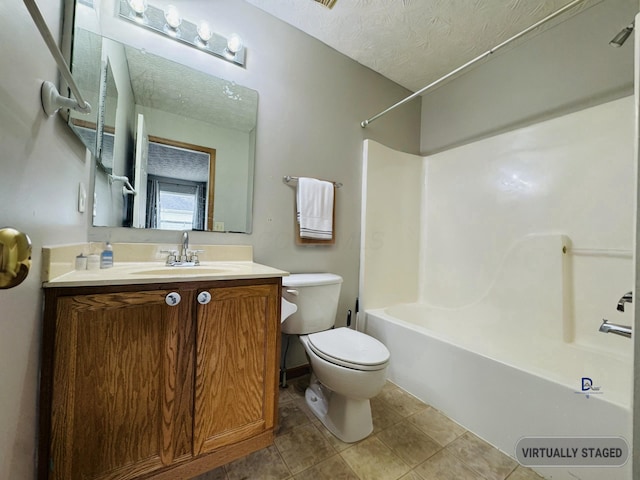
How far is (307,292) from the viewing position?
4.70ft

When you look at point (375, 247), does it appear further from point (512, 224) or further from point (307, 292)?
point (512, 224)

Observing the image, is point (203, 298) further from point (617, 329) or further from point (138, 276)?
point (617, 329)

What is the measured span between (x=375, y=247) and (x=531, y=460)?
4.55 feet

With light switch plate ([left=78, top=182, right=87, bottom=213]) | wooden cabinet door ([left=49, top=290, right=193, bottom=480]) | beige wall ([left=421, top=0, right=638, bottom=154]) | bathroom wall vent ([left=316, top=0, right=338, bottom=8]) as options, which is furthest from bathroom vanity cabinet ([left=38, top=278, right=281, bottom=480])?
beige wall ([left=421, top=0, right=638, bottom=154])

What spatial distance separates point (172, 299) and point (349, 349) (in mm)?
835

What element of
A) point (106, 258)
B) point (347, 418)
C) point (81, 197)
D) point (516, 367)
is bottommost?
point (347, 418)

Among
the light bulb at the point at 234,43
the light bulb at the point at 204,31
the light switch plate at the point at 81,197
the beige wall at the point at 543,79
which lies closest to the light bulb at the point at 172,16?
the light bulb at the point at 204,31

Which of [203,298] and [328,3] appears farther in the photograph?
[328,3]

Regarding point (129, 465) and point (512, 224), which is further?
point (512, 224)

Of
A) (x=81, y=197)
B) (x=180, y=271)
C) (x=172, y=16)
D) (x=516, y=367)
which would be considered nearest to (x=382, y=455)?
(x=516, y=367)

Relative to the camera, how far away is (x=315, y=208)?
167cm

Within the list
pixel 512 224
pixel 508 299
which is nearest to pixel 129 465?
pixel 508 299

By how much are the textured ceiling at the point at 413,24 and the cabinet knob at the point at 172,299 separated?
68.4 inches

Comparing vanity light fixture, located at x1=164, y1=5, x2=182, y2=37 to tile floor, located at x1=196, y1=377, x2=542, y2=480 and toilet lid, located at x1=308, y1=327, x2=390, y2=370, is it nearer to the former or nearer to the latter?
toilet lid, located at x1=308, y1=327, x2=390, y2=370
